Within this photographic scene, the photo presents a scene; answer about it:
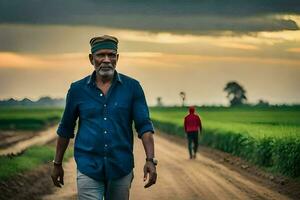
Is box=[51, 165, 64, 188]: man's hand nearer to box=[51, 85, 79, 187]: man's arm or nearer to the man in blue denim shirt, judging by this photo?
box=[51, 85, 79, 187]: man's arm

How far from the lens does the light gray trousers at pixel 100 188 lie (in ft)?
18.0

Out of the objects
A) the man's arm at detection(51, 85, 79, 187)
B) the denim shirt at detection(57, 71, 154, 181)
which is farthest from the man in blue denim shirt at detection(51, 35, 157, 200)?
the man's arm at detection(51, 85, 79, 187)

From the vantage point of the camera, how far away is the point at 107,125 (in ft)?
18.3

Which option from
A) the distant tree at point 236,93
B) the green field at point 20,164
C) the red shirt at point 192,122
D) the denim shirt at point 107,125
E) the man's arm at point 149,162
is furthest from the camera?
the distant tree at point 236,93

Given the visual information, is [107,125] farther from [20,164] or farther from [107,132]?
[20,164]

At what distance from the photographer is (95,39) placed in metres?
5.61

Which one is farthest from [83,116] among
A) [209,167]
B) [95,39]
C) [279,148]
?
[209,167]

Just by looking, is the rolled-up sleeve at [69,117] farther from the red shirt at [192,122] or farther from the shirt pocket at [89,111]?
the red shirt at [192,122]

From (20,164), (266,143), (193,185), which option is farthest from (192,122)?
(193,185)

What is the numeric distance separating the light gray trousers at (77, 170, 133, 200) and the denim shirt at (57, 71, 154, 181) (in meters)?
0.04

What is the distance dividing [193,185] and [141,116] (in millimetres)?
8832

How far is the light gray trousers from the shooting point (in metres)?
5.50

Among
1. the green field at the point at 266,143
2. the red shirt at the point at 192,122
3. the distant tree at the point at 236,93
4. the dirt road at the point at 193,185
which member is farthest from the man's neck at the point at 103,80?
the distant tree at the point at 236,93

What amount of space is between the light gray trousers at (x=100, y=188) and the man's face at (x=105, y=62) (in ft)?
2.40
